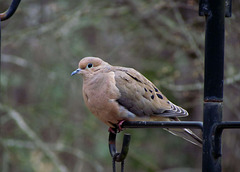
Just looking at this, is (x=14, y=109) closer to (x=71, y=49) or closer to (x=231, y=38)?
(x=71, y=49)

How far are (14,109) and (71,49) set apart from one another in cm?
116

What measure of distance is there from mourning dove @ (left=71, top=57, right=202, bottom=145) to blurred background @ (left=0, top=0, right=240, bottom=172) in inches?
68.8

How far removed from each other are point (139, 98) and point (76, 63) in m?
2.74

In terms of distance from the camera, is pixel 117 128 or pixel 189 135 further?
pixel 117 128

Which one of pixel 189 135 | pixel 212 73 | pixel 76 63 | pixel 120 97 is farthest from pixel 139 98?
pixel 76 63

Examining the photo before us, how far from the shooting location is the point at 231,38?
4457mm

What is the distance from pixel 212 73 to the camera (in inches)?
66.8

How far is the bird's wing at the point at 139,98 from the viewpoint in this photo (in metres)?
3.10

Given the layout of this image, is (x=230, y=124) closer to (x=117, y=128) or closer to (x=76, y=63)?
(x=117, y=128)

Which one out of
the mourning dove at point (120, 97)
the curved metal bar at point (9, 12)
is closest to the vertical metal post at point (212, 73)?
the curved metal bar at point (9, 12)

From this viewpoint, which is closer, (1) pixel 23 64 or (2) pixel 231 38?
(2) pixel 231 38

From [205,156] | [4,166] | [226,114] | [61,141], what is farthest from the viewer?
[226,114]

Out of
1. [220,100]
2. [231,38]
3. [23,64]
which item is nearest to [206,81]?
[220,100]

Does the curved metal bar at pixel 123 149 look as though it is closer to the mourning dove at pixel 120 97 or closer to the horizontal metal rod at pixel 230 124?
Answer: the horizontal metal rod at pixel 230 124
